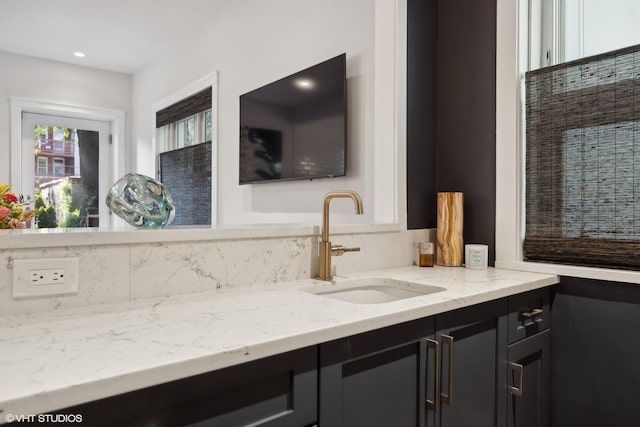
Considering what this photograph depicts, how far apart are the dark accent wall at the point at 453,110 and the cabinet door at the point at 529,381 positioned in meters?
0.41

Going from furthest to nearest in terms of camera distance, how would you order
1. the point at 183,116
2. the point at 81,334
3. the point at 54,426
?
the point at 183,116 < the point at 81,334 < the point at 54,426

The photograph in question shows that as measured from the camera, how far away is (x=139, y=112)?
17.2 ft

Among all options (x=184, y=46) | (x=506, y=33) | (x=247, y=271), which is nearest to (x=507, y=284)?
(x=247, y=271)

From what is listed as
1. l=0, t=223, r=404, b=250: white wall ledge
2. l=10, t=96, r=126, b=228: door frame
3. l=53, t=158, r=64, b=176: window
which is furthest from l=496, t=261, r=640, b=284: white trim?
l=53, t=158, r=64, b=176: window

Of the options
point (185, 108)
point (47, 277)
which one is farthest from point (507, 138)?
point (185, 108)

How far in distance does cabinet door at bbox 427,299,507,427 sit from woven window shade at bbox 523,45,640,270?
0.47m

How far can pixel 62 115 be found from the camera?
496 centimetres

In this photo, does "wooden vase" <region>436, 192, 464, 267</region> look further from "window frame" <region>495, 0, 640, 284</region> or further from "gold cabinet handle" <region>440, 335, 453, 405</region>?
"gold cabinet handle" <region>440, 335, 453, 405</region>

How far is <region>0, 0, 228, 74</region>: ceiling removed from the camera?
3676 millimetres

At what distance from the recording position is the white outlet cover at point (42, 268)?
98cm

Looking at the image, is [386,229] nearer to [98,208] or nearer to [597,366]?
[597,366]

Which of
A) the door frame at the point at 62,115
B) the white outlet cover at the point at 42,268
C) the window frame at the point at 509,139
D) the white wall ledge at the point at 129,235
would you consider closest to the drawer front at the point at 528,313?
the window frame at the point at 509,139

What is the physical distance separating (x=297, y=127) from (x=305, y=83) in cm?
27

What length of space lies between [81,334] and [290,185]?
2061mm
